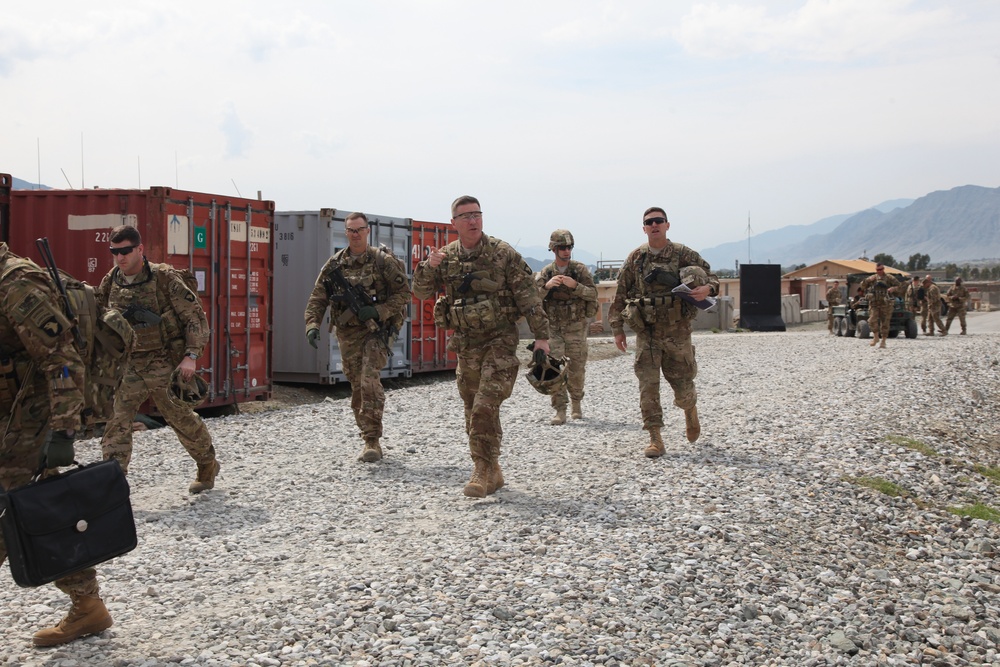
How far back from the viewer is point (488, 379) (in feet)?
22.7

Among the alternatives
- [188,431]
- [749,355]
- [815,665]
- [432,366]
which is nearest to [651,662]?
[815,665]

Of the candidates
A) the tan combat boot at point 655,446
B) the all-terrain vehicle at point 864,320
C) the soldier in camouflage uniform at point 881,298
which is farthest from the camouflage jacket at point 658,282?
the all-terrain vehicle at point 864,320

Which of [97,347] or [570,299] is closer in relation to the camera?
[97,347]

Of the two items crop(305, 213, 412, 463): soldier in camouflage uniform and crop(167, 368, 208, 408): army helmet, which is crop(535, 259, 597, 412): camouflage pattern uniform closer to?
crop(305, 213, 412, 463): soldier in camouflage uniform

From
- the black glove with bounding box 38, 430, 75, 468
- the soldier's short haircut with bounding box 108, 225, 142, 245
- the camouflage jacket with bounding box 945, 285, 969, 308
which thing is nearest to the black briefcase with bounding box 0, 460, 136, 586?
the black glove with bounding box 38, 430, 75, 468

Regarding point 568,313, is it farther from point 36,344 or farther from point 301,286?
point 36,344

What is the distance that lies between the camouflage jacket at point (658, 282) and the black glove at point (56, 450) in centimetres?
511

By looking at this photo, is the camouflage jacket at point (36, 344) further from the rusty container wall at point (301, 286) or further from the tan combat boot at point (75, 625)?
the rusty container wall at point (301, 286)

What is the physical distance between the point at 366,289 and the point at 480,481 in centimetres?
240

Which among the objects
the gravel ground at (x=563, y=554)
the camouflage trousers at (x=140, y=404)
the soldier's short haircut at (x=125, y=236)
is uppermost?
the soldier's short haircut at (x=125, y=236)

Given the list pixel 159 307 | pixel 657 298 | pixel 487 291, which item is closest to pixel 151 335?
pixel 159 307

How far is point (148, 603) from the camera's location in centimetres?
491

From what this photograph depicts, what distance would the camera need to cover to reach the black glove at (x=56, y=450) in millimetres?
4020

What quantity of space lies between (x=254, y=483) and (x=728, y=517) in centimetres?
398
